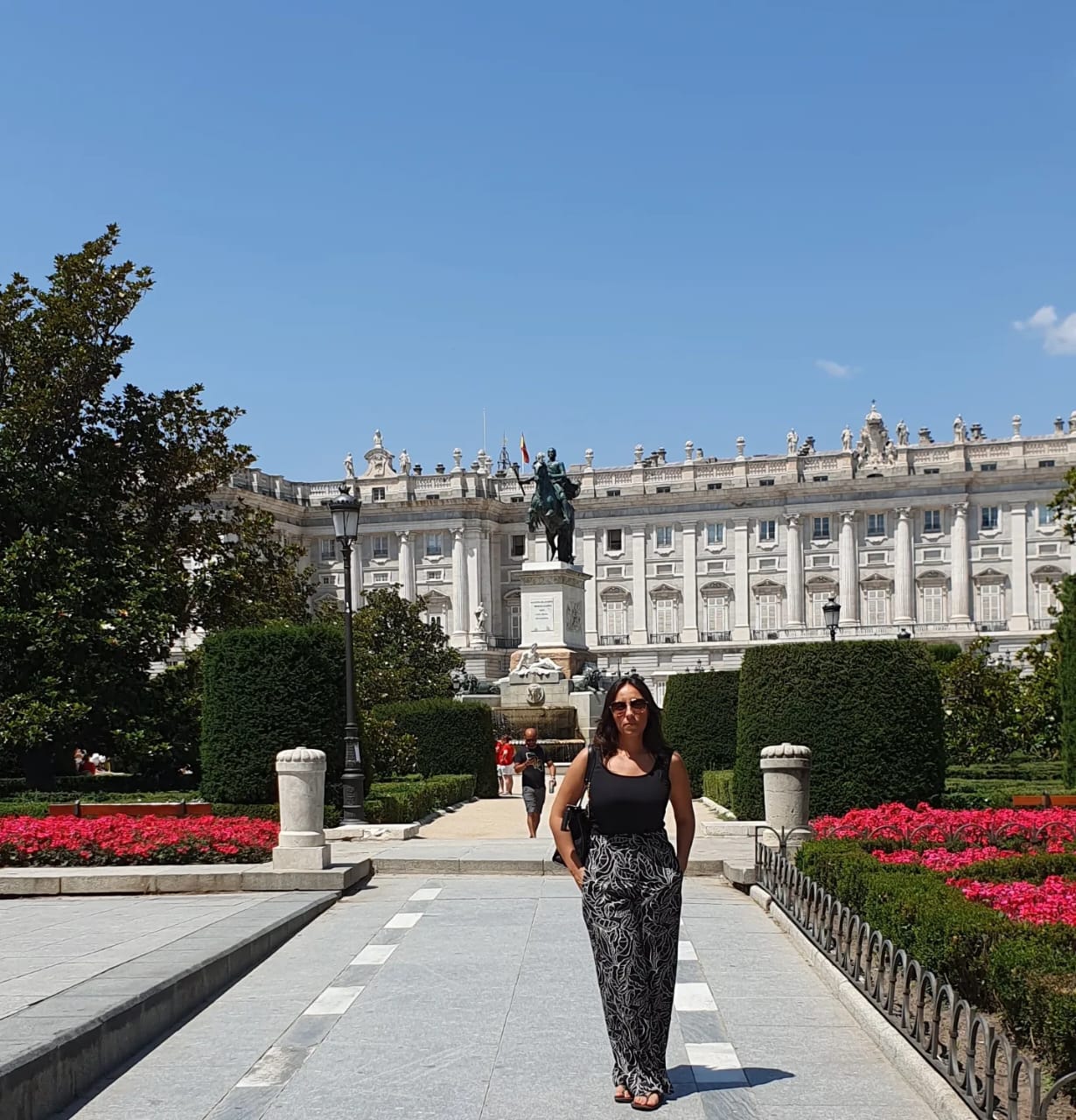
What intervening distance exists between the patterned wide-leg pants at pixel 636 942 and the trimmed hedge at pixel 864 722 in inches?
484

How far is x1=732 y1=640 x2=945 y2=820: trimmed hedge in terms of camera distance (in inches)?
739

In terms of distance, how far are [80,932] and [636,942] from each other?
240 inches

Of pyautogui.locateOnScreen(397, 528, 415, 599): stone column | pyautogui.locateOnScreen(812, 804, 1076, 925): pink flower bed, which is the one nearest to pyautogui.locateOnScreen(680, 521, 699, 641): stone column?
pyautogui.locateOnScreen(397, 528, 415, 599): stone column

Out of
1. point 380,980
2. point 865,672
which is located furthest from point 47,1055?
point 865,672

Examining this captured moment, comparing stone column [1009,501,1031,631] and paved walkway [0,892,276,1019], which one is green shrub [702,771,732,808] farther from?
stone column [1009,501,1031,631]

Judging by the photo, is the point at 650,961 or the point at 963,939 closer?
the point at 650,961

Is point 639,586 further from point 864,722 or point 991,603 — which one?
point 864,722

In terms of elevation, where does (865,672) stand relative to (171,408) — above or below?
below

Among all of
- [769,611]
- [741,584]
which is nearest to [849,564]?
[769,611]

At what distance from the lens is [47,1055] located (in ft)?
22.1

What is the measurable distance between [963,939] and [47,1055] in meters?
4.40

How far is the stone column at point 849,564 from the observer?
103375 millimetres

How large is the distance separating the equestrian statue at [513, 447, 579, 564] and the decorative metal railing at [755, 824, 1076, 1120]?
31773 mm

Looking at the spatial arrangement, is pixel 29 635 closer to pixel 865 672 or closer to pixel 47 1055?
pixel 865 672
